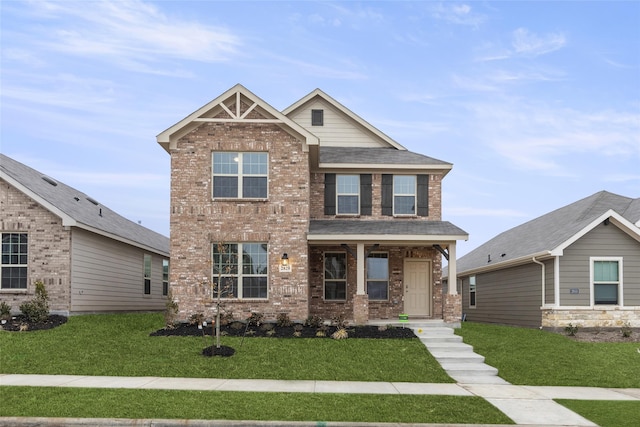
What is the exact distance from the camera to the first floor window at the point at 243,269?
18875 mm

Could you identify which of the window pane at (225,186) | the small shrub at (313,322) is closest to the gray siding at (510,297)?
the small shrub at (313,322)

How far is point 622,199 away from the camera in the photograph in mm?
24406

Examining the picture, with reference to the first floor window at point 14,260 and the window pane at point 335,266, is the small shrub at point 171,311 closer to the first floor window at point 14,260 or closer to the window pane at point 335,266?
the first floor window at point 14,260

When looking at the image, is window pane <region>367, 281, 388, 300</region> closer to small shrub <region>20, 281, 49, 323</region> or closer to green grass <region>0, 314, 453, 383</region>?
green grass <region>0, 314, 453, 383</region>

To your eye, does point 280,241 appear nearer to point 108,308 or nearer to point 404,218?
point 404,218

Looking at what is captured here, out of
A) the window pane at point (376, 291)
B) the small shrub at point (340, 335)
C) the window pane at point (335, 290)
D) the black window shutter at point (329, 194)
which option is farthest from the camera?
the black window shutter at point (329, 194)

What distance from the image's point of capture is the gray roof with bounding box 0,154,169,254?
19.4 m

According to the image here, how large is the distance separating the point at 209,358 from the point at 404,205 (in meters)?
10.6

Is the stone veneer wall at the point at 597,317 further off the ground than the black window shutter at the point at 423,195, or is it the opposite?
the black window shutter at the point at 423,195

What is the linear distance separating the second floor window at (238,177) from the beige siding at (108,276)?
5.36m

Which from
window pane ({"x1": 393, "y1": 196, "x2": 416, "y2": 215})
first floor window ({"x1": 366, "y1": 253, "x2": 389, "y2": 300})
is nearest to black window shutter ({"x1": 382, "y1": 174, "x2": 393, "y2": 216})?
window pane ({"x1": 393, "y1": 196, "x2": 416, "y2": 215})

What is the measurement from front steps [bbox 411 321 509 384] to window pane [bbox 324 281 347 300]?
3.78 m

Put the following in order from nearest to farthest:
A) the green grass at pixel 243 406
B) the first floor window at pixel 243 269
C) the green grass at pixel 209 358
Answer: the green grass at pixel 243 406 → the green grass at pixel 209 358 → the first floor window at pixel 243 269

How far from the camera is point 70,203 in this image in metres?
21.8
